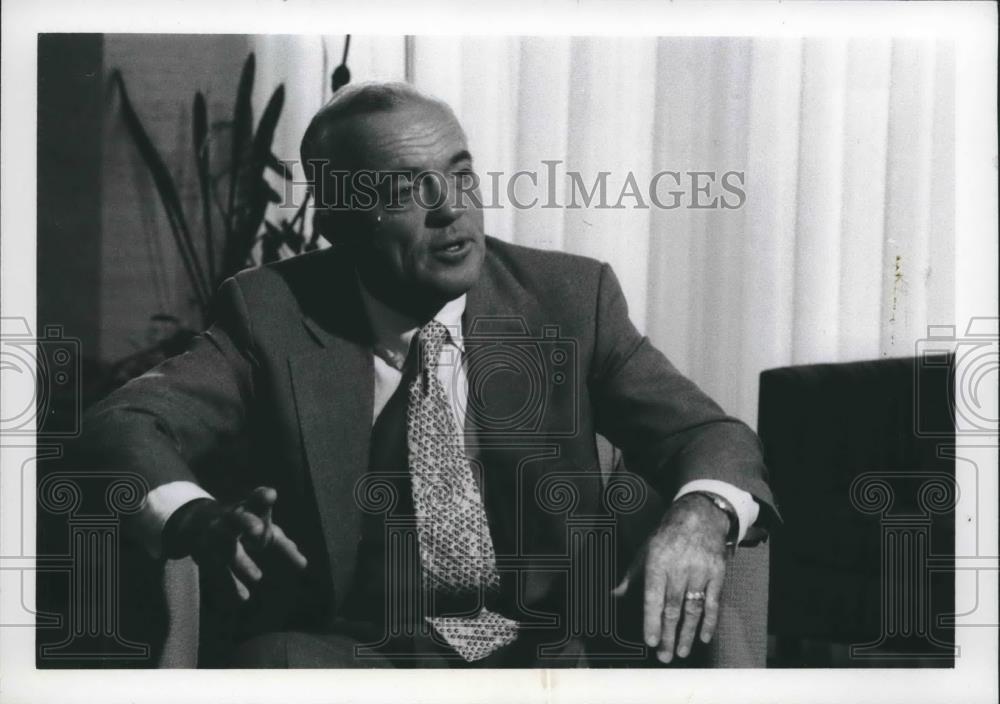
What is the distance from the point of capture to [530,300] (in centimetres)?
252

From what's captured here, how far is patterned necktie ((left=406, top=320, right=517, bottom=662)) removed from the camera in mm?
2482

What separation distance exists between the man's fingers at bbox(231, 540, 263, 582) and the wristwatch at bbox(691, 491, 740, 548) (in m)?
0.96

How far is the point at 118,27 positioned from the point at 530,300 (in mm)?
1087

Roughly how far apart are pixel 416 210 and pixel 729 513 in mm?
942

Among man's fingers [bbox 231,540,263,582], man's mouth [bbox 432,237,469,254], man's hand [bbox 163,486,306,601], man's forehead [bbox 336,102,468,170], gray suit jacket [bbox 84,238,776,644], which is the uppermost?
man's forehead [bbox 336,102,468,170]

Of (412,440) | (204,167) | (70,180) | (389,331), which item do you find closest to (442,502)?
(412,440)

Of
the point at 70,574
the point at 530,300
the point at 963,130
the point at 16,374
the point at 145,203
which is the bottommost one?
the point at 70,574

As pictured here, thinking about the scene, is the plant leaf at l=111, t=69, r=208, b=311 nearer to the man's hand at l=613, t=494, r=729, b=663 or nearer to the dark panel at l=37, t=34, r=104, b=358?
the dark panel at l=37, t=34, r=104, b=358

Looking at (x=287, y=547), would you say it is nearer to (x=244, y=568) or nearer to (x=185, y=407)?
(x=244, y=568)

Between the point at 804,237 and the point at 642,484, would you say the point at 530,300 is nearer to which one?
the point at 642,484

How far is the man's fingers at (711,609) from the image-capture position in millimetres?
2457

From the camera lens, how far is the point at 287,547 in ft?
8.11

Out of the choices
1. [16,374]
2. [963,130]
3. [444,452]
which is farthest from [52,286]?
[963,130]

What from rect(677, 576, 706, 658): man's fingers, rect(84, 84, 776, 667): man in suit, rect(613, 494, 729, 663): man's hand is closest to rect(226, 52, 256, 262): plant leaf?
rect(84, 84, 776, 667): man in suit
